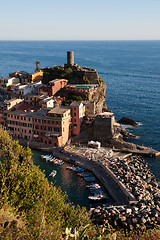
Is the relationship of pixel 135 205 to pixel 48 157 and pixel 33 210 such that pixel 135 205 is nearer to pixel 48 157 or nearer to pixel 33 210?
pixel 33 210

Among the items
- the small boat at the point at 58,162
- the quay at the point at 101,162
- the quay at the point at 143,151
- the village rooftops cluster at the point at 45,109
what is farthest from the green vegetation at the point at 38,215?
the quay at the point at 143,151

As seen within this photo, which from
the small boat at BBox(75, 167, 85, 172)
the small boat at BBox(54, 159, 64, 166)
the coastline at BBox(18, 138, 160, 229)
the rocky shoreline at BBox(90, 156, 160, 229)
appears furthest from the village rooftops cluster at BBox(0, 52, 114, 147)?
the rocky shoreline at BBox(90, 156, 160, 229)

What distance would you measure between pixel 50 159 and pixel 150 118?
44.1 metres

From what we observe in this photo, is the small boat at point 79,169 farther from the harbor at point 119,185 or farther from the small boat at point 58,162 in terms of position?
the small boat at point 58,162

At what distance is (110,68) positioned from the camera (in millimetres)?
195875

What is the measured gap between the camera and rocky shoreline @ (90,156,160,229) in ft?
131

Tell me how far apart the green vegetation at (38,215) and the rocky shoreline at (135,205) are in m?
2.37

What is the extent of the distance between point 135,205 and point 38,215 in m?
20.6

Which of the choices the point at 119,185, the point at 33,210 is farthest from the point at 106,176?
the point at 33,210

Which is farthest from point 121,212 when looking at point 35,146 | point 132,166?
point 35,146

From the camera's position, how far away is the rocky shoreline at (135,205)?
40031 mm

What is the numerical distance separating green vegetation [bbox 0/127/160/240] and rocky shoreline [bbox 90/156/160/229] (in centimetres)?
237

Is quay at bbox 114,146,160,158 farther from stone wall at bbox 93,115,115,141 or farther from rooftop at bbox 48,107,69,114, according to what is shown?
rooftop at bbox 48,107,69,114

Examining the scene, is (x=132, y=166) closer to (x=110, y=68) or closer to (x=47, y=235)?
(x=47, y=235)
